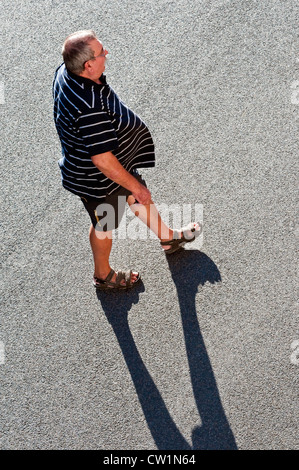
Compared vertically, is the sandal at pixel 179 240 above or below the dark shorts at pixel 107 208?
below

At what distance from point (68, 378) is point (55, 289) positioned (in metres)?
0.59

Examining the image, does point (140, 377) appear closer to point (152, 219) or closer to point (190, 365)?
point (190, 365)

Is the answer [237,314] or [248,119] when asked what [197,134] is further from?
[237,314]

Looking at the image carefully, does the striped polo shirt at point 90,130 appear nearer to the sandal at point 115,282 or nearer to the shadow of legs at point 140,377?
the sandal at point 115,282

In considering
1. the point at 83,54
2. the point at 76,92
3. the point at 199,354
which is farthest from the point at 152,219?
the point at 83,54

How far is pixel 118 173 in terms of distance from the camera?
3072 mm

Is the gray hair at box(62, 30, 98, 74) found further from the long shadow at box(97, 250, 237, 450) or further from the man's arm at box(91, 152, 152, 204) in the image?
the long shadow at box(97, 250, 237, 450)

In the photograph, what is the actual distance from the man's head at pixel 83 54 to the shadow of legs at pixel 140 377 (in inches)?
59.3

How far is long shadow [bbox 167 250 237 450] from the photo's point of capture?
11.0 ft

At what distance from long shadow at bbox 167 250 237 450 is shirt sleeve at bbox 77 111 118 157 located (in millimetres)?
1193

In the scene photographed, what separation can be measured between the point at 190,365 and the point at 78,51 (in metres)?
1.88

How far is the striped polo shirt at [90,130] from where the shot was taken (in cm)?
289

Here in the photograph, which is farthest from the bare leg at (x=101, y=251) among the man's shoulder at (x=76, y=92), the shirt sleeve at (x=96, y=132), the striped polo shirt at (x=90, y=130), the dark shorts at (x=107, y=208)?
the man's shoulder at (x=76, y=92)
